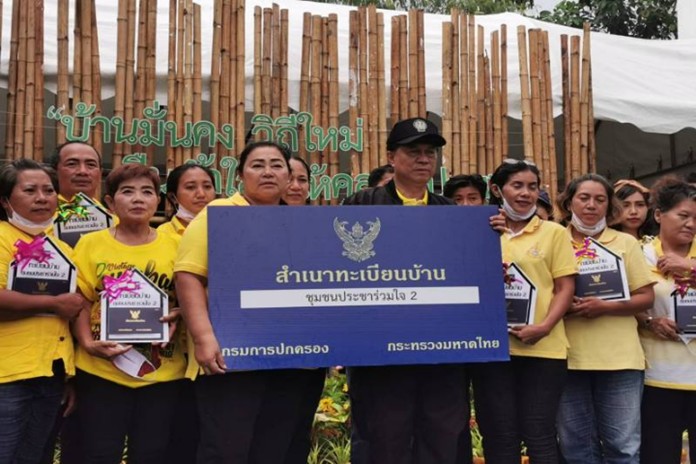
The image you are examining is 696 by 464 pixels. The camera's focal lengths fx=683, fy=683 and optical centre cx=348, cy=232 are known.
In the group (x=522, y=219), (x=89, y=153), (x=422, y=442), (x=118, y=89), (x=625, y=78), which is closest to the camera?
(x=422, y=442)

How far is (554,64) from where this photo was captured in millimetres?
6543

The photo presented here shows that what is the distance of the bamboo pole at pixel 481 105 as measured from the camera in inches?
241

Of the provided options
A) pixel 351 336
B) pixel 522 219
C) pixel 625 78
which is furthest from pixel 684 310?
pixel 625 78

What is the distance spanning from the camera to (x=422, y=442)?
3123 mm

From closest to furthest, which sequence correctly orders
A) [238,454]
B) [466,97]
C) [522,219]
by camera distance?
[238,454] → [522,219] → [466,97]

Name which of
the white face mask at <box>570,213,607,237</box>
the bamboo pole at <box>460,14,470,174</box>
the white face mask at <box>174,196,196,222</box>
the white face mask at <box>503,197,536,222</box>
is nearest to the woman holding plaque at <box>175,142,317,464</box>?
the white face mask at <box>174,196,196,222</box>

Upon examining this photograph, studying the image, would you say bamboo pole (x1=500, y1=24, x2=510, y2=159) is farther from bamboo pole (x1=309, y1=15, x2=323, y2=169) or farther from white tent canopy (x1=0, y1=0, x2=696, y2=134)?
bamboo pole (x1=309, y1=15, x2=323, y2=169)

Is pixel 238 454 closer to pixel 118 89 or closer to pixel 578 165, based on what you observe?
pixel 118 89

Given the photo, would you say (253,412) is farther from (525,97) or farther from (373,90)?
(525,97)

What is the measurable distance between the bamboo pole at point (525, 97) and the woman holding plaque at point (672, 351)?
2.62 meters

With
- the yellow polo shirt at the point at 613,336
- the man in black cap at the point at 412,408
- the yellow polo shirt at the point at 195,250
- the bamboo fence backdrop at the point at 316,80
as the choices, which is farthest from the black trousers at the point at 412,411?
the bamboo fence backdrop at the point at 316,80

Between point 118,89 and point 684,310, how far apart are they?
14.2ft

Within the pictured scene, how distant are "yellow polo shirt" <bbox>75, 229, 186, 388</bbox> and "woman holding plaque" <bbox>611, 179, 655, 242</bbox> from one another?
8.93 feet

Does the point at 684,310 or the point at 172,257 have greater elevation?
the point at 172,257
